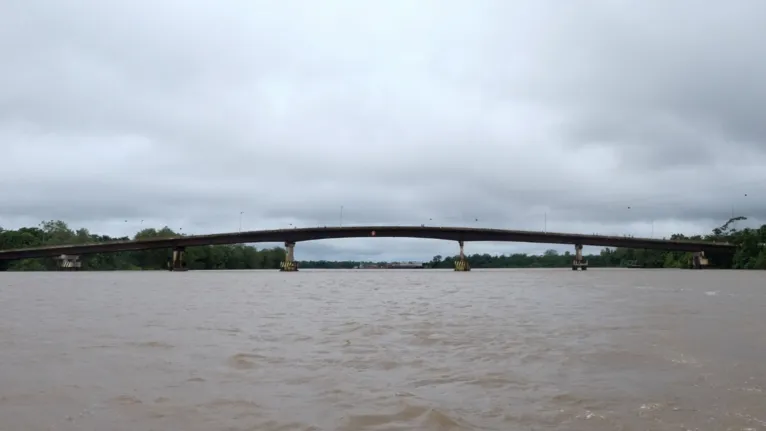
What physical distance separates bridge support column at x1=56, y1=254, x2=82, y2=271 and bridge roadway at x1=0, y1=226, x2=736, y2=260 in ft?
8.23

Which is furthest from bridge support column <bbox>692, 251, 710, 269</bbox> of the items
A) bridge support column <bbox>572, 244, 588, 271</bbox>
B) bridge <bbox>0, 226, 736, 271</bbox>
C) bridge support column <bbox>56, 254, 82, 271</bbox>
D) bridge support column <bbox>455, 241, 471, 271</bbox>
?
bridge support column <bbox>56, 254, 82, 271</bbox>

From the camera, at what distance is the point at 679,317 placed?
18375 mm

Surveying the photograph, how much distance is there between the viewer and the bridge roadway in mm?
105938

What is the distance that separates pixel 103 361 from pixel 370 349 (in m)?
5.22

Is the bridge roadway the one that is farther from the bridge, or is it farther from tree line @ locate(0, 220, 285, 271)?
tree line @ locate(0, 220, 285, 271)

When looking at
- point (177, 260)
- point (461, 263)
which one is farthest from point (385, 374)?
point (177, 260)

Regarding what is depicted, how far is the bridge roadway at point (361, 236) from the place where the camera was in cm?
10594

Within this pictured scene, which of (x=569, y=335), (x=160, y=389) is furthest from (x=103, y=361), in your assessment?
(x=569, y=335)

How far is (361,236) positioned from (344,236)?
14.1 feet

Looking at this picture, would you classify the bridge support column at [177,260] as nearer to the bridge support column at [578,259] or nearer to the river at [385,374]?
the bridge support column at [578,259]

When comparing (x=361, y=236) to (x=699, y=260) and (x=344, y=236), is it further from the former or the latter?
(x=699, y=260)

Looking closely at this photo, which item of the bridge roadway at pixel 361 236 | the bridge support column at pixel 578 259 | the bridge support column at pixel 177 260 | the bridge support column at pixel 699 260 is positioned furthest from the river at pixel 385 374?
the bridge support column at pixel 699 260

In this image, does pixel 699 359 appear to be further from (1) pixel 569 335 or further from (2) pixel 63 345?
(2) pixel 63 345

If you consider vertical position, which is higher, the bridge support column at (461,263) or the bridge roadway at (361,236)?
the bridge roadway at (361,236)
